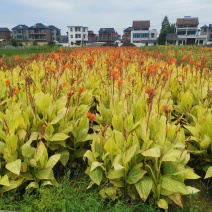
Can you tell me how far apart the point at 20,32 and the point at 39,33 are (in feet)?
30.6

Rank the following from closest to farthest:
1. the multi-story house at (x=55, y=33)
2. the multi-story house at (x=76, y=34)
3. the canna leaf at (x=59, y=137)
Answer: the canna leaf at (x=59, y=137) < the multi-story house at (x=76, y=34) < the multi-story house at (x=55, y=33)

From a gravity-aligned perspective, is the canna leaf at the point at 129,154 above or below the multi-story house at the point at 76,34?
below

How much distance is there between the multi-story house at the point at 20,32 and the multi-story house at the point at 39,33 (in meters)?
1.82

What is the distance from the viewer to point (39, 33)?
11706 cm

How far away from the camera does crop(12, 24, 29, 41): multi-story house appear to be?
118m

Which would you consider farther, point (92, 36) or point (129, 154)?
point (92, 36)

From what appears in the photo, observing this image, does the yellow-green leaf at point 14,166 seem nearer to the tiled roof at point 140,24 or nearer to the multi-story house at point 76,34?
the tiled roof at point 140,24

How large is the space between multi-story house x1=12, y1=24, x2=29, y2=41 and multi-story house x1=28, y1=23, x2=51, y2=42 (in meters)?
1.82

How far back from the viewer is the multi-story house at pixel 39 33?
382ft

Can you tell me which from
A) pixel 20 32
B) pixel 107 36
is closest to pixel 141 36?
pixel 107 36

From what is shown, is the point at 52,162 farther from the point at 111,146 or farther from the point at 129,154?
the point at 129,154

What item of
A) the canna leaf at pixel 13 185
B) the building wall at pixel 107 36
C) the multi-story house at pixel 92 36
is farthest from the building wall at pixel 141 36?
the canna leaf at pixel 13 185

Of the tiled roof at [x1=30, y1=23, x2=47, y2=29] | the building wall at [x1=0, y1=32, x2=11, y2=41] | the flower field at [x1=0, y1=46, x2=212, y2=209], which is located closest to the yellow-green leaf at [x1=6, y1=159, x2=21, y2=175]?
the flower field at [x1=0, y1=46, x2=212, y2=209]

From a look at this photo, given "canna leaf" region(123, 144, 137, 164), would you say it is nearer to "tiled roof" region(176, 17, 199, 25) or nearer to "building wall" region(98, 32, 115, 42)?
"tiled roof" region(176, 17, 199, 25)
